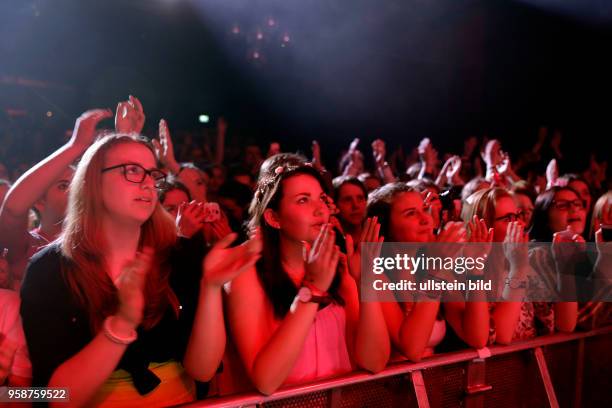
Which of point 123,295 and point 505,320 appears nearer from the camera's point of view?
point 123,295

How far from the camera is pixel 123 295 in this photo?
4.40 feet

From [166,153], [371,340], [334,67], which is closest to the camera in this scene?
[371,340]

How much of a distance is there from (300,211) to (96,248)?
0.72m

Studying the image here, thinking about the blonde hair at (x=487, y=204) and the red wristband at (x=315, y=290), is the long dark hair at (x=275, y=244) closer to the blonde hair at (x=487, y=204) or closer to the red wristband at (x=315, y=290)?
the red wristband at (x=315, y=290)

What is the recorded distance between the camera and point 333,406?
1637 mm

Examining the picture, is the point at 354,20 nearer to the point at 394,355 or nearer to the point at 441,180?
the point at 441,180

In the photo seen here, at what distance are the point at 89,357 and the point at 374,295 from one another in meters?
0.91

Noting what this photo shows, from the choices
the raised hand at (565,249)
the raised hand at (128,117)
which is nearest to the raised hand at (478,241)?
the raised hand at (565,249)

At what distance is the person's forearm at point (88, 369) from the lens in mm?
1370

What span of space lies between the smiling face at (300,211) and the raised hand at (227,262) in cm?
48

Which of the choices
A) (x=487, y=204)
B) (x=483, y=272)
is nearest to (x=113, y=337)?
(x=483, y=272)

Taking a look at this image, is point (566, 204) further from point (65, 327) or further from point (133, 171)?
point (65, 327)

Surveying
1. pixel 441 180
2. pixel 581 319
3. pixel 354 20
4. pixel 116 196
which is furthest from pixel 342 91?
pixel 116 196

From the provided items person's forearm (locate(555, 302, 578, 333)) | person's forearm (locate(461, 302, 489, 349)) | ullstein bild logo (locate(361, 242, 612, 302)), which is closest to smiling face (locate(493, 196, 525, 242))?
ullstein bild logo (locate(361, 242, 612, 302))
